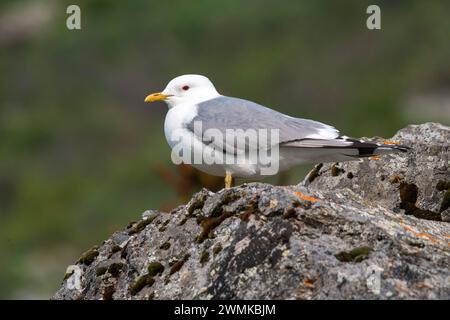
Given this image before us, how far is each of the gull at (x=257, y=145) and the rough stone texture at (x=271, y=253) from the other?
759mm

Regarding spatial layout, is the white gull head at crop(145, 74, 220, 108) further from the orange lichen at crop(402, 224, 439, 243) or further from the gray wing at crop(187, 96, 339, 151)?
the orange lichen at crop(402, 224, 439, 243)

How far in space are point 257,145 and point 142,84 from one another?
663 inches

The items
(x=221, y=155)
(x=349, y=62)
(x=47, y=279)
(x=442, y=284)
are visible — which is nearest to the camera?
(x=442, y=284)

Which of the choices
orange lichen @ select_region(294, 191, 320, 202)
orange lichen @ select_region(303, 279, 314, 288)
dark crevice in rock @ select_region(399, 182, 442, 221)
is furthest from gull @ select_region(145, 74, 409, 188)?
orange lichen @ select_region(303, 279, 314, 288)

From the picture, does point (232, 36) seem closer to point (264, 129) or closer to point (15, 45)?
point (15, 45)

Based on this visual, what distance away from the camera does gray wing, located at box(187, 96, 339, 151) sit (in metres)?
9.04

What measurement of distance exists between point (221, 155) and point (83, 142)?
51.2 feet

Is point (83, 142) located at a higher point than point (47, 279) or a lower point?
higher

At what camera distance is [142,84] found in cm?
2572

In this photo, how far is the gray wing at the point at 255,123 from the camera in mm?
9039

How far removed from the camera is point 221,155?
914 centimetres

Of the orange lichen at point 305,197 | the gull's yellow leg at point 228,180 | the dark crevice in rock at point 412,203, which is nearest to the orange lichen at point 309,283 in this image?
the orange lichen at point 305,197

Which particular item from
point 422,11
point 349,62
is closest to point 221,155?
point 349,62

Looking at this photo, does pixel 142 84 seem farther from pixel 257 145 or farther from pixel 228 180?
pixel 257 145
